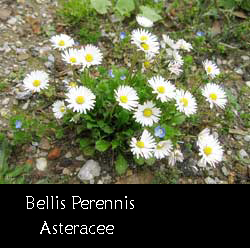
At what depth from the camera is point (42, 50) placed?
3492 mm

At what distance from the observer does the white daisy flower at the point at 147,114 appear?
98.1 inches

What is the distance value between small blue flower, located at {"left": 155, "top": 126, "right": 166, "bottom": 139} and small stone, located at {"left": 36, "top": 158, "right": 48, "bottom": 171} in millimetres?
909

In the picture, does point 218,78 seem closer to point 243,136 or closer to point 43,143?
point 243,136

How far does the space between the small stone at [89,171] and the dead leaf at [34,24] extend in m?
1.72

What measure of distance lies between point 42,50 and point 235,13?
2.29 metres

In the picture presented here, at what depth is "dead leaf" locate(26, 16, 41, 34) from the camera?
3.64m

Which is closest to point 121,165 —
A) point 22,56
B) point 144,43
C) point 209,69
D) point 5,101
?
point 144,43

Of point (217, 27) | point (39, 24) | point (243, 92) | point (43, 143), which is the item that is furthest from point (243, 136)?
point (39, 24)

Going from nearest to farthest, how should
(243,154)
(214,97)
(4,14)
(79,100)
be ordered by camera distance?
1. (79,100)
2. (214,97)
3. (243,154)
4. (4,14)

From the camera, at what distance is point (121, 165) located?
265 cm

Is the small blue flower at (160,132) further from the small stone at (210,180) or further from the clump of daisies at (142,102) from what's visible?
the small stone at (210,180)

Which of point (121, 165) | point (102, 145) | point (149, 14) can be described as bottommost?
point (121, 165)

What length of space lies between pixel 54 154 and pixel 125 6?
1838mm

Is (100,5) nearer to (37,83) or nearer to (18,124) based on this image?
(37,83)
